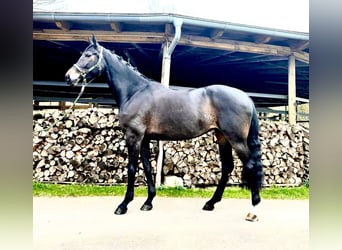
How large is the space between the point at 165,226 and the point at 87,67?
56.3 inches

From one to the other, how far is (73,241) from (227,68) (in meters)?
4.30

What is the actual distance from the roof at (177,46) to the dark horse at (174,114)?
537 millimetres

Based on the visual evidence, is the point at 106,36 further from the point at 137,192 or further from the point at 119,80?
the point at 137,192

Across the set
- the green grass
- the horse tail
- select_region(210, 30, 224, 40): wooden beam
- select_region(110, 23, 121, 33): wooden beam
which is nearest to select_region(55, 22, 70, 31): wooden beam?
select_region(110, 23, 121, 33): wooden beam

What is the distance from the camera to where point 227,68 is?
536 cm

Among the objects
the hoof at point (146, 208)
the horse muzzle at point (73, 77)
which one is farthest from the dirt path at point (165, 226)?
the horse muzzle at point (73, 77)

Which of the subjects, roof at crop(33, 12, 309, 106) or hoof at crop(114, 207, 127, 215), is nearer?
hoof at crop(114, 207, 127, 215)

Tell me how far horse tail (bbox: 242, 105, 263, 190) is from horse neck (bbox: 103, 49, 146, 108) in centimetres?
105

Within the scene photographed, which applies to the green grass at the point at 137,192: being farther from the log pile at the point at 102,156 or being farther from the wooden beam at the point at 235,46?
the wooden beam at the point at 235,46

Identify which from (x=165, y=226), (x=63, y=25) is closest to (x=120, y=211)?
(x=165, y=226)

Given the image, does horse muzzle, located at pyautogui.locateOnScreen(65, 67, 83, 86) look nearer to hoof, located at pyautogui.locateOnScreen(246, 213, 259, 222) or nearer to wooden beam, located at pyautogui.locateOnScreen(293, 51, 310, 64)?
hoof, located at pyautogui.locateOnScreen(246, 213, 259, 222)

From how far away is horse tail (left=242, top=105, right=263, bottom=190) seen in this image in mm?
2395
